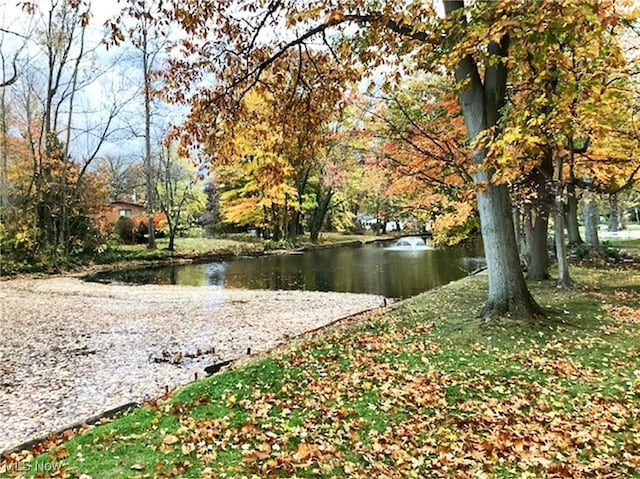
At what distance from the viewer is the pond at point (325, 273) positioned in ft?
53.0

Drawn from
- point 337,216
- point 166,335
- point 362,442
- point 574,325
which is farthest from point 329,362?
point 337,216

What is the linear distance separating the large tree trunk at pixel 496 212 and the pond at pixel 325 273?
7.06m

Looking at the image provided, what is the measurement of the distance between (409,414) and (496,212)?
363 cm

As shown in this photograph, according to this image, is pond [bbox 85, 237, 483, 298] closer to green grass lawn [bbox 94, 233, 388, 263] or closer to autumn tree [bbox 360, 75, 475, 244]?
green grass lawn [bbox 94, 233, 388, 263]

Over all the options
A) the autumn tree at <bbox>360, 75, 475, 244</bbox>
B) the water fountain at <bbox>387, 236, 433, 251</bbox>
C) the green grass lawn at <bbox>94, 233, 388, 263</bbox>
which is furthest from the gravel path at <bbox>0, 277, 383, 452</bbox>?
the water fountain at <bbox>387, 236, 433, 251</bbox>

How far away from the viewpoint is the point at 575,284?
1009 centimetres

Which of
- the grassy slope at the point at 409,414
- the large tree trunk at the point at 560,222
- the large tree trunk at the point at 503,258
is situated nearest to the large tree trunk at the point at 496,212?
the large tree trunk at the point at 503,258

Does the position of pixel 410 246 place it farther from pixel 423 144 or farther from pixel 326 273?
pixel 423 144

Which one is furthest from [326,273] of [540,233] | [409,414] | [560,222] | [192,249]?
[409,414]

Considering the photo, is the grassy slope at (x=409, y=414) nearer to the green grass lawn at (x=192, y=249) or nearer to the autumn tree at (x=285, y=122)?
the autumn tree at (x=285, y=122)

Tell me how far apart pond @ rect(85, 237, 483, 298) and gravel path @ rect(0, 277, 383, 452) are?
7.38 feet

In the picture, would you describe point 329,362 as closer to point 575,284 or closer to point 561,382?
point 561,382

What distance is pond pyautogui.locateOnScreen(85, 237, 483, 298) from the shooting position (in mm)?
16141

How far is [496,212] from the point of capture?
21.4 feet
